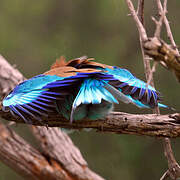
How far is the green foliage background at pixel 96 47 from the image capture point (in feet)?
14.5

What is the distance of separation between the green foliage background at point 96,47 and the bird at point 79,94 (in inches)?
103

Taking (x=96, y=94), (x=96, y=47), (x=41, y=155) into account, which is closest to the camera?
(x=96, y=94)

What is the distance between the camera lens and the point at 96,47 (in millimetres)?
4719

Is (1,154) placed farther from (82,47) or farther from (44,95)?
(82,47)

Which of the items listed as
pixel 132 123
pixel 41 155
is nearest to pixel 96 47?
pixel 41 155

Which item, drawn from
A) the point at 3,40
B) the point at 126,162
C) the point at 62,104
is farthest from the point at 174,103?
the point at 62,104

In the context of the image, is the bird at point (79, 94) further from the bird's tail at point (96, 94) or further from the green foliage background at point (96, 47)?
the green foliage background at point (96, 47)

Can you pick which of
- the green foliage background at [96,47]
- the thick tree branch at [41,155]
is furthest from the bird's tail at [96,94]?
the green foliage background at [96,47]

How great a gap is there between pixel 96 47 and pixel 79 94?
321cm

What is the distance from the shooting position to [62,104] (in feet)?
5.59

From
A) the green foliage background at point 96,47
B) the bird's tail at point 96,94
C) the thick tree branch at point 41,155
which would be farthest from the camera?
the green foliage background at point 96,47

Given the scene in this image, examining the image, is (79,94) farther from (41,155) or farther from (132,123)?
(41,155)

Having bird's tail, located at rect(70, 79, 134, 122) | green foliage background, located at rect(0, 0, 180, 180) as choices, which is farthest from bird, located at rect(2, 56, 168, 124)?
green foliage background, located at rect(0, 0, 180, 180)

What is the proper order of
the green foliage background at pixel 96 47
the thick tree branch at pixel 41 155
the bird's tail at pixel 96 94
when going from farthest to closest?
the green foliage background at pixel 96 47 < the thick tree branch at pixel 41 155 < the bird's tail at pixel 96 94
